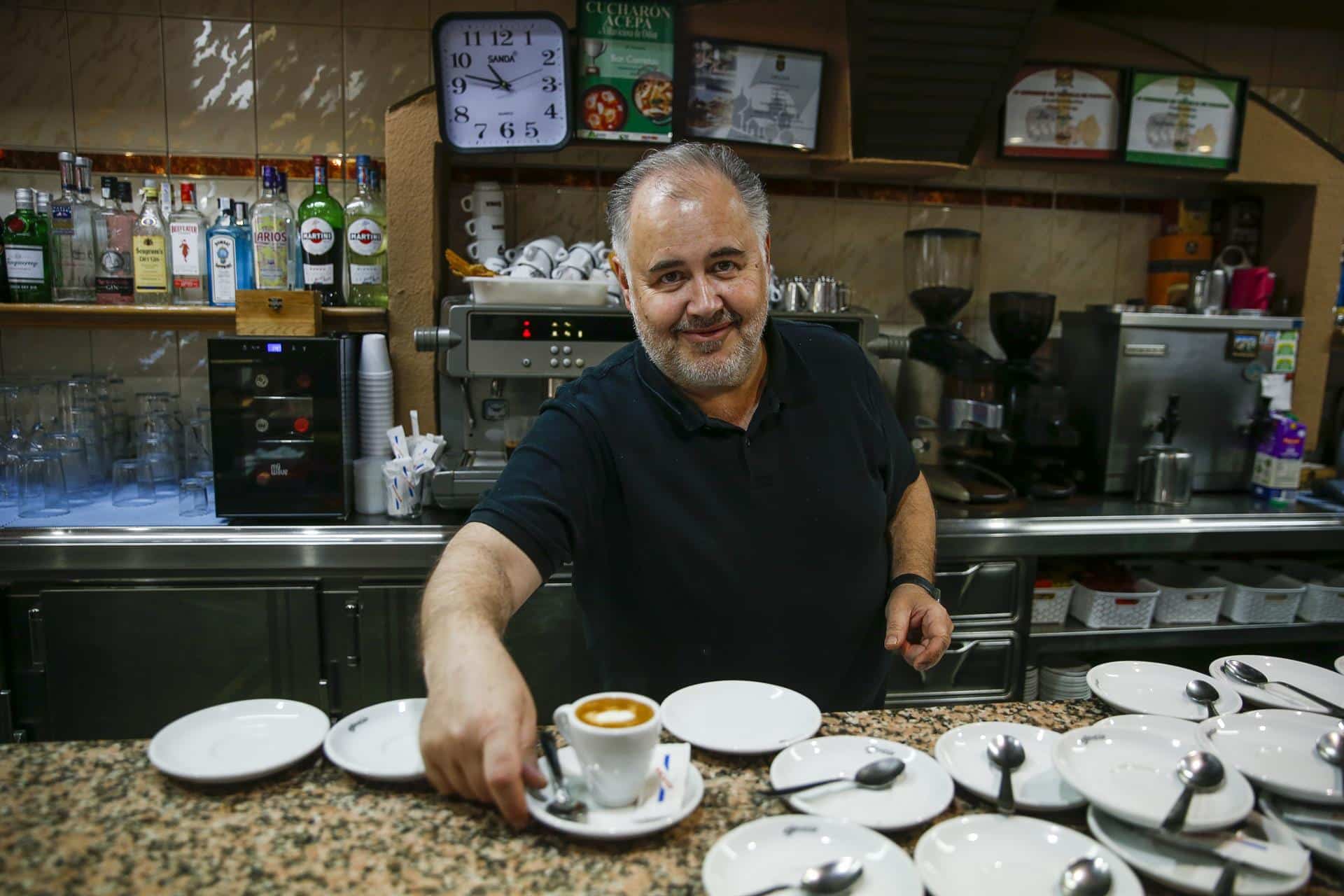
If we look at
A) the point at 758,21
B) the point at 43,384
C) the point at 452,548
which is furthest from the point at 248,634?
the point at 758,21

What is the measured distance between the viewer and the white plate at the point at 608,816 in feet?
2.87

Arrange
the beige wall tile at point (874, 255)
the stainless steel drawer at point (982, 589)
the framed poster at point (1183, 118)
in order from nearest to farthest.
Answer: the stainless steel drawer at point (982, 589)
the framed poster at point (1183, 118)
the beige wall tile at point (874, 255)

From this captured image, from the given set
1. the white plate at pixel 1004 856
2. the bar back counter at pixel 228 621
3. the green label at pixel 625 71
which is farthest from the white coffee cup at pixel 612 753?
the green label at pixel 625 71

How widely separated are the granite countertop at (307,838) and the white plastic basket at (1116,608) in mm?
1818

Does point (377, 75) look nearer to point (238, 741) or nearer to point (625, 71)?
point (625, 71)

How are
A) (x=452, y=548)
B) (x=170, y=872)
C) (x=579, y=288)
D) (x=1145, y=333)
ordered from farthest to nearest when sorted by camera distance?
1. (x=1145, y=333)
2. (x=579, y=288)
3. (x=452, y=548)
4. (x=170, y=872)

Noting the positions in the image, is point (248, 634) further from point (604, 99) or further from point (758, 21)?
point (758, 21)

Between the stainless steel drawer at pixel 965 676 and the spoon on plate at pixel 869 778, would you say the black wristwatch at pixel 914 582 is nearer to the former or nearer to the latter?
the spoon on plate at pixel 869 778

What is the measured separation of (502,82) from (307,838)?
88.5 inches

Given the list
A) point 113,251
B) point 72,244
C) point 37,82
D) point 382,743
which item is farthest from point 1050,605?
point 37,82

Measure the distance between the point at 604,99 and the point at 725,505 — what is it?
165 centimetres

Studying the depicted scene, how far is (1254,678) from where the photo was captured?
124 centimetres

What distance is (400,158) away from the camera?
260 cm

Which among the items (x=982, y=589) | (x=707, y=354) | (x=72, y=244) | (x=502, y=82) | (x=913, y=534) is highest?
(x=502, y=82)
